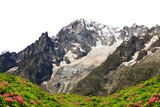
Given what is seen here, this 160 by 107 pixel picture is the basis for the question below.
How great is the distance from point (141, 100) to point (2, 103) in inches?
631

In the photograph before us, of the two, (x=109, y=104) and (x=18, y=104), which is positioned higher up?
(x=18, y=104)

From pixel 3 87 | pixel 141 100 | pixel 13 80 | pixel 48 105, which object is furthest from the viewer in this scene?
pixel 13 80

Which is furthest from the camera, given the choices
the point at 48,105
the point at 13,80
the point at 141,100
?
the point at 13,80

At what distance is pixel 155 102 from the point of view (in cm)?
1789

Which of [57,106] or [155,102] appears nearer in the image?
[155,102]

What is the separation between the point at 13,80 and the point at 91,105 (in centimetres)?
1463

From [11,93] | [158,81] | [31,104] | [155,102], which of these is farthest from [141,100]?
[11,93]

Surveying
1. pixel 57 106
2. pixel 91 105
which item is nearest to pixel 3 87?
pixel 57 106

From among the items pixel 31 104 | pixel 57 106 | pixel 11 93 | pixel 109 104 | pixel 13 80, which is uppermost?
pixel 13 80

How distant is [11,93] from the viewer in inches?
747

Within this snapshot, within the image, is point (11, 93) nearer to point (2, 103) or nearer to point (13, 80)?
point (2, 103)

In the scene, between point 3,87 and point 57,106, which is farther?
point 57,106

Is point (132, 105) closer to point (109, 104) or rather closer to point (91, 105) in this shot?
point (109, 104)

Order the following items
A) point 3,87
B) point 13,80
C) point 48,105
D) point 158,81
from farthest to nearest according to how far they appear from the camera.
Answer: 1. point 158,81
2. point 13,80
3. point 48,105
4. point 3,87
